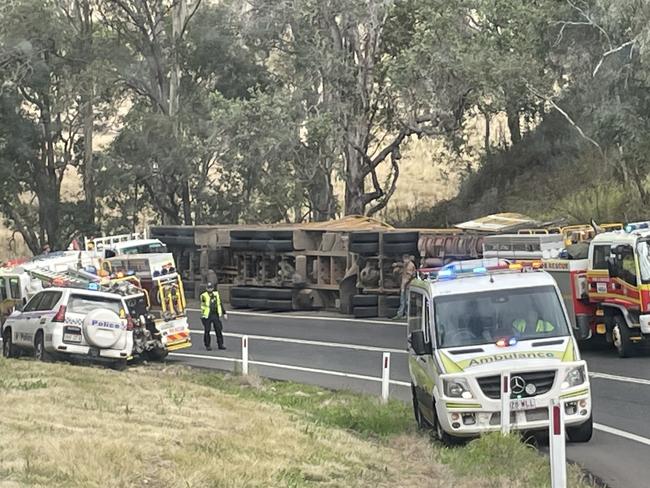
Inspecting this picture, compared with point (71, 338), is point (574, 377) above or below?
above

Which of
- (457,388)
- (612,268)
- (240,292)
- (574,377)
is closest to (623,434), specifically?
(574,377)

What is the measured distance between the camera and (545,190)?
42.9m

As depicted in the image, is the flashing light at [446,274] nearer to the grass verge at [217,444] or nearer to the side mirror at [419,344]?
the side mirror at [419,344]

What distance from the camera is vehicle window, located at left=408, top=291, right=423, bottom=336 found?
14.2 m

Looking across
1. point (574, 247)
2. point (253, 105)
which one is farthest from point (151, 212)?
point (574, 247)

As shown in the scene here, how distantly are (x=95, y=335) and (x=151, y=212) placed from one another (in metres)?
34.7

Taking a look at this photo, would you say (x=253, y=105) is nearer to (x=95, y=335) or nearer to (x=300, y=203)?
(x=300, y=203)

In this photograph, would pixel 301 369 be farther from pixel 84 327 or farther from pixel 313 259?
pixel 313 259

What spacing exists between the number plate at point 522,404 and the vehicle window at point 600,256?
937 centimetres

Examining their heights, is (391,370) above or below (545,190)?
below

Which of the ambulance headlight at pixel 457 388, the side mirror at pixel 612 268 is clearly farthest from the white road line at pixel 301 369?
the ambulance headlight at pixel 457 388

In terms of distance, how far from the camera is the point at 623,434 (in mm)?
13680

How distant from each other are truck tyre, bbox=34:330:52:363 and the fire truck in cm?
1054

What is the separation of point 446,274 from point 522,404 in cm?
238
